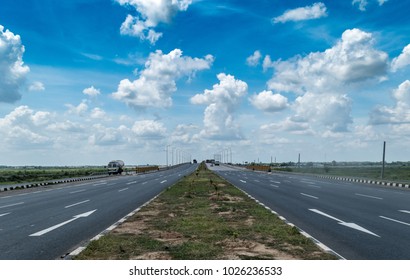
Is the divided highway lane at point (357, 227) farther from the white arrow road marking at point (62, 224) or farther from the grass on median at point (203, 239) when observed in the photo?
the white arrow road marking at point (62, 224)

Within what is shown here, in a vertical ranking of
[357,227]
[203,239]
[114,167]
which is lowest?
[114,167]

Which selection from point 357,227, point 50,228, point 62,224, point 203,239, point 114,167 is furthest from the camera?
point 114,167

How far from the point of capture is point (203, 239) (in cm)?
929

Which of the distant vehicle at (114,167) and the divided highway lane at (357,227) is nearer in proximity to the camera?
the divided highway lane at (357,227)

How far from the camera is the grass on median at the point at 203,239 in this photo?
7.74 meters

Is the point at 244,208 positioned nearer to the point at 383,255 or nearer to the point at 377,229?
the point at 377,229

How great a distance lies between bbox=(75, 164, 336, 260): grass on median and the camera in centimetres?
774

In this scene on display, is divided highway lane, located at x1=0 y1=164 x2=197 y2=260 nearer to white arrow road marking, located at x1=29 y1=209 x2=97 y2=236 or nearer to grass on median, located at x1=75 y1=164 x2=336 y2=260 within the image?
white arrow road marking, located at x1=29 y1=209 x2=97 y2=236

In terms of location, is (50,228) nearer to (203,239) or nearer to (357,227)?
(203,239)

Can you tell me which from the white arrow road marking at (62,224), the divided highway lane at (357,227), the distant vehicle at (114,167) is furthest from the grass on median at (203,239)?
the distant vehicle at (114,167)

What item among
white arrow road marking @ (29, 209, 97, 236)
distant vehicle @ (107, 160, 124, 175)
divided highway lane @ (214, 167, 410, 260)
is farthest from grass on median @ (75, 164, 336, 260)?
distant vehicle @ (107, 160, 124, 175)

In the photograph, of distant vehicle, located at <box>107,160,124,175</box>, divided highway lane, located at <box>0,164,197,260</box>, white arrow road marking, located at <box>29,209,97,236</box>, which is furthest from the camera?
distant vehicle, located at <box>107,160,124,175</box>

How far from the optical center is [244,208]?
16031 millimetres

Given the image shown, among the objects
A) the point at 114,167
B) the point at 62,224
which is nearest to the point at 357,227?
the point at 62,224
